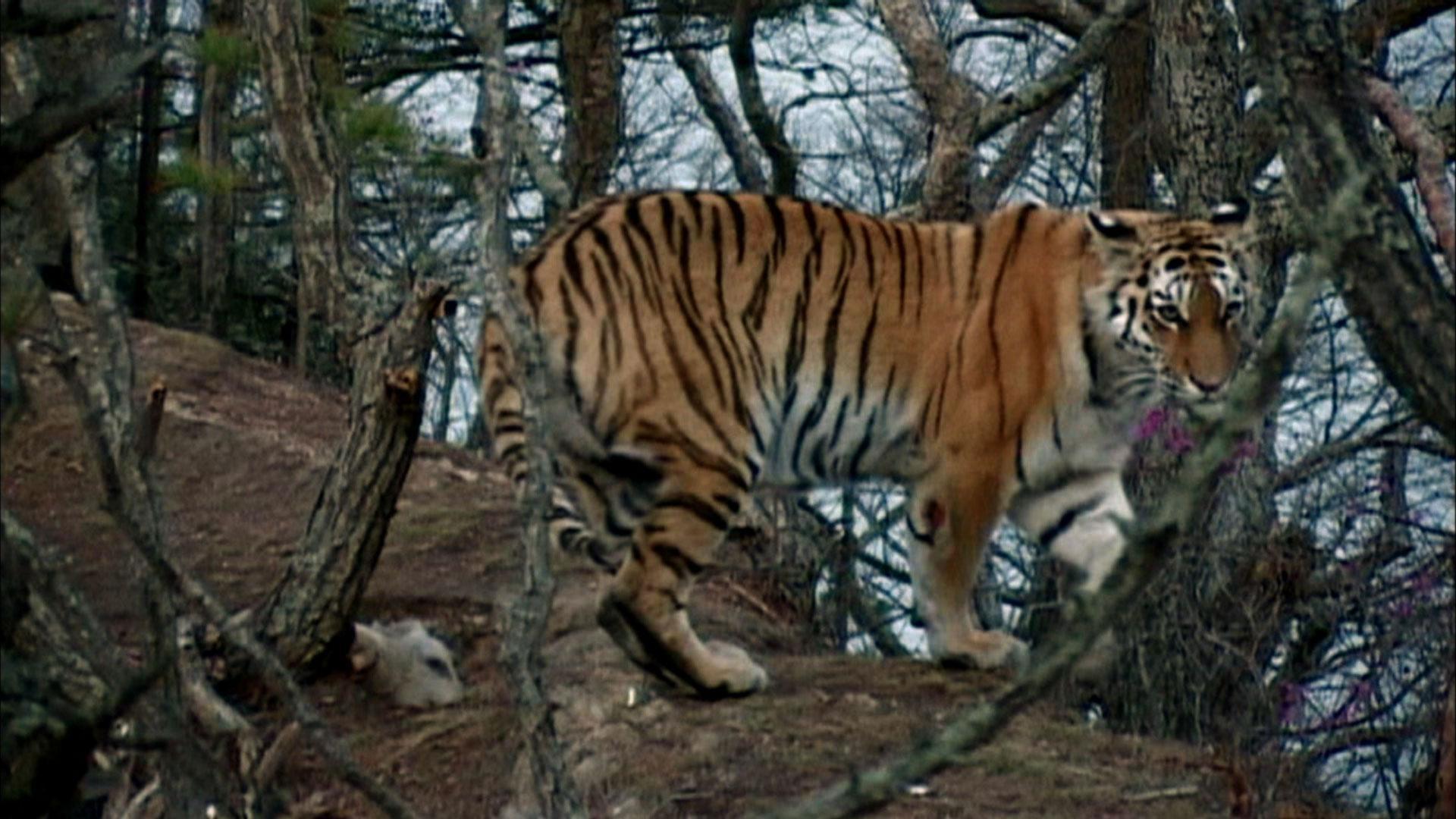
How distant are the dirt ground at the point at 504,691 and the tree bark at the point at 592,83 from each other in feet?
6.08

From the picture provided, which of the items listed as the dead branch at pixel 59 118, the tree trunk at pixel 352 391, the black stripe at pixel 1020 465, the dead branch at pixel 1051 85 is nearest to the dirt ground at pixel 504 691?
the tree trunk at pixel 352 391

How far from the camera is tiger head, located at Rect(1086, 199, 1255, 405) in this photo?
7137 mm

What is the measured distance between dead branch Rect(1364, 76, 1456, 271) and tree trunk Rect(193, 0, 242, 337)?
8480 millimetres

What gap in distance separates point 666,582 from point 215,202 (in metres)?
6.38

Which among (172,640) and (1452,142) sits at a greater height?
(1452,142)

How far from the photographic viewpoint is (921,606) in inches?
295

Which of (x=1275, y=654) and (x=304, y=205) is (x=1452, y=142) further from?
(x=304, y=205)

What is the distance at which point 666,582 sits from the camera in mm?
6809

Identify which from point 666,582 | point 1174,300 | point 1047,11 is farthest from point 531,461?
point 1047,11

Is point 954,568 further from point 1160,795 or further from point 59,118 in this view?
point 59,118

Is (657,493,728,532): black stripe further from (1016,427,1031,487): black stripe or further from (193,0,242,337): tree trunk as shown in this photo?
(193,0,242,337): tree trunk

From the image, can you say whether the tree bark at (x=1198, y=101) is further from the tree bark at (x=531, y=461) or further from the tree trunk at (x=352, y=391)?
the tree bark at (x=531, y=461)

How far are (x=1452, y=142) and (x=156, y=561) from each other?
5.52 meters

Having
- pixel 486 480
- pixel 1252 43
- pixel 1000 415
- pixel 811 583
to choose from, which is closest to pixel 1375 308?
pixel 1252 43
